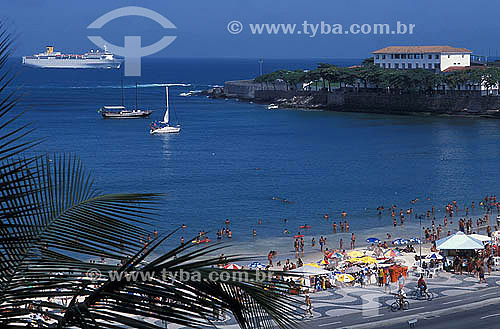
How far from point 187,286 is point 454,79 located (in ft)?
346

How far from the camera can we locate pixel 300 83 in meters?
134

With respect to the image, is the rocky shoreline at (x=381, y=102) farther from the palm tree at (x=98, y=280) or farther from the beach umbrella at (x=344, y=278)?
the palm tree at (x=98, y=280)

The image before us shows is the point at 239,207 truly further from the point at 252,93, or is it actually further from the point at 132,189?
the point at 252,93

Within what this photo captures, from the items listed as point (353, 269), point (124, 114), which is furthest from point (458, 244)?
point (124, 114)

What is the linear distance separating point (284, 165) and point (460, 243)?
4098 centimetres

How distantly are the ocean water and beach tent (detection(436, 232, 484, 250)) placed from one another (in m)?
9.31

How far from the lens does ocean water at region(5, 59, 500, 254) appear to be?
45531 mm

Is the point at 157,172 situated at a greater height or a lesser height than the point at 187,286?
lesser

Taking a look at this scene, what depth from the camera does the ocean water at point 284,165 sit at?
4553 centimetres

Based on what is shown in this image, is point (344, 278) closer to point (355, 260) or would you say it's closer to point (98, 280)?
point (355, 260)

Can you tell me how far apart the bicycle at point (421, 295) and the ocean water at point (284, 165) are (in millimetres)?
8803

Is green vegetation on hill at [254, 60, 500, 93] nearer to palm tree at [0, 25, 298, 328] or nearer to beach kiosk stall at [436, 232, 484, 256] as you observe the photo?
beach kiosk stall at [436, 232, 484, 256]

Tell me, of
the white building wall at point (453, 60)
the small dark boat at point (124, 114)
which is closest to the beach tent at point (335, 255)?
the small dark boat at point (124, 114)

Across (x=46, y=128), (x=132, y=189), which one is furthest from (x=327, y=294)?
(x=46, y=128)
